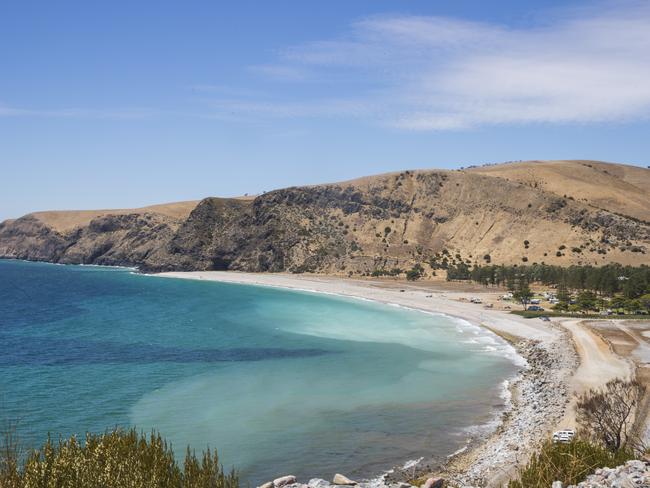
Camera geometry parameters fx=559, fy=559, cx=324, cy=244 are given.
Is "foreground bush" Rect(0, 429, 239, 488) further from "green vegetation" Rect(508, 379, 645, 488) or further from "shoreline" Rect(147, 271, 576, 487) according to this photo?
"shoreline" Rect(147, 271, 576, 487)

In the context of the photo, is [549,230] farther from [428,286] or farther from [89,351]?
[89,351]

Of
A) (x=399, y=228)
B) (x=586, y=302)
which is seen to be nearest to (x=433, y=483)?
(x=586, y=302)

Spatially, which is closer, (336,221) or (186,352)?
(186,352)

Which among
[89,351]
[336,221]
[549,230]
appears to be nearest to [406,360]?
[89,351]

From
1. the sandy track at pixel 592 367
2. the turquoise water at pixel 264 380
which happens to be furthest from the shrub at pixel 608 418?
the turquoise water at pixel 264 380

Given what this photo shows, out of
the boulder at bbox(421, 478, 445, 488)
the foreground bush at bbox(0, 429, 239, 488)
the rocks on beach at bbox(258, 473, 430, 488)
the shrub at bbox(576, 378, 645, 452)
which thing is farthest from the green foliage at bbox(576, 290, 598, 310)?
A: the foreground bush at bbox(0, 429, 239, 488)

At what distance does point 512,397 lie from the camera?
42.8 metres

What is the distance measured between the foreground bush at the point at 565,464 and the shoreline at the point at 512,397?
5800 mm

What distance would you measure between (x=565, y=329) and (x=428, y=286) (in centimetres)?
5904

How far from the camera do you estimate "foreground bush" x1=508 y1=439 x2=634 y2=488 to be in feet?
57.4

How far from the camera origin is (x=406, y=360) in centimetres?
5684

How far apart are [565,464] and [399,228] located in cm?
15657

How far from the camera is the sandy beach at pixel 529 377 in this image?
2884 cm

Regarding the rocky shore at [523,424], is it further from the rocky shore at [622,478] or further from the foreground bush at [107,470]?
the foreground bush at [107,470]
